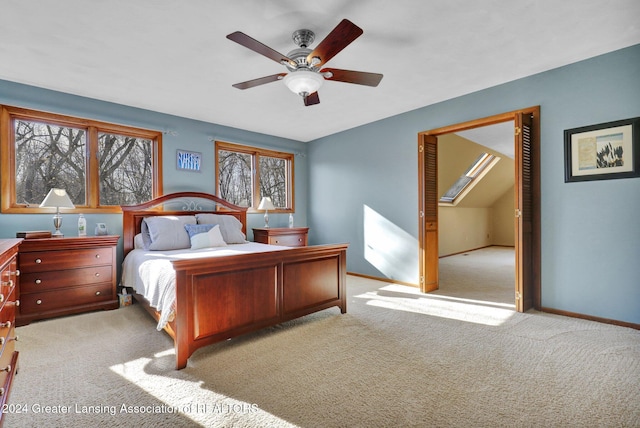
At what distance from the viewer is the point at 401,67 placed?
3.22m

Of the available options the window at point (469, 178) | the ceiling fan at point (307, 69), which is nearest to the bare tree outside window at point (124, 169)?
the ceiling fan at point (307, 69)

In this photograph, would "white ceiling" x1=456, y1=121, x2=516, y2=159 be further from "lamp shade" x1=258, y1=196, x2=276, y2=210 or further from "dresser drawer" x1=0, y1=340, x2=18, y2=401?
"dresser drawer" x1=0, y1=340, x2=18, y2=401

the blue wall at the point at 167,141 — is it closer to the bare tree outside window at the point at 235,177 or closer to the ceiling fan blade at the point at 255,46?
the bare tree outside window at the point at 235,177

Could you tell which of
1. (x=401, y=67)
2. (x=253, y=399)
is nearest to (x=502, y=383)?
(x=253, y=399)

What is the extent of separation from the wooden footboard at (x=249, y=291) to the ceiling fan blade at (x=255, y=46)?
1570 millimetres

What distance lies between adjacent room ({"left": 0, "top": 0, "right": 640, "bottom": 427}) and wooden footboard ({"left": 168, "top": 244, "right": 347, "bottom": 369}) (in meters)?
0.02

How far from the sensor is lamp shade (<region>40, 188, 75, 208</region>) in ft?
11.1

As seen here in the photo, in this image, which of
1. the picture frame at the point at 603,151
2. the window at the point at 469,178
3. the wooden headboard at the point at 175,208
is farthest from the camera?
the window at the point at 469,178

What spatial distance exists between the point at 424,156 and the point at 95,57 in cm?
396

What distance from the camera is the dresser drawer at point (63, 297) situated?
3146mm

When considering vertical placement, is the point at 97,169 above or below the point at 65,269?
above

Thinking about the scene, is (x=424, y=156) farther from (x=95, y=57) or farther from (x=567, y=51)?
(x=95, y=57)

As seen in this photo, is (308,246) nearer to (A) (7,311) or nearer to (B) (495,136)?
(A) (7,311)

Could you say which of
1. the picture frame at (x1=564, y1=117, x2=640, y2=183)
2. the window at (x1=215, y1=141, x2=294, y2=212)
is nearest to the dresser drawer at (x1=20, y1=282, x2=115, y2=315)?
the window at (x1=215, y1=141, x2=294, y2=212)
